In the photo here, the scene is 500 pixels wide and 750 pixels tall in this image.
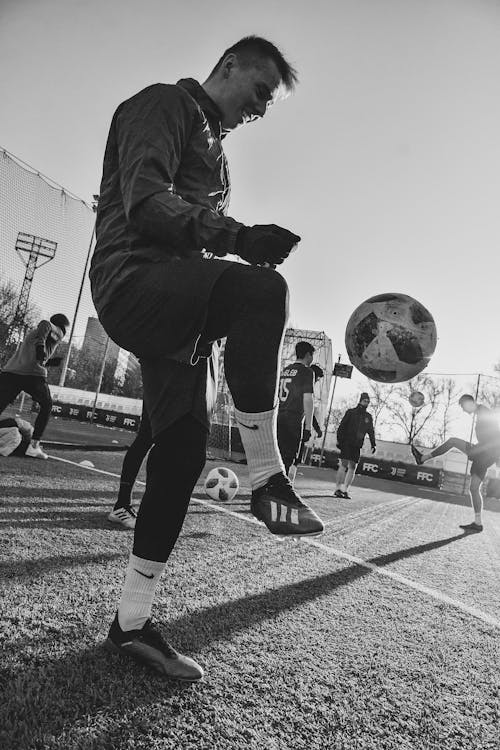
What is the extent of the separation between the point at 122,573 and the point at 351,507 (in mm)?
5403

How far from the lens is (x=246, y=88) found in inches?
64.2

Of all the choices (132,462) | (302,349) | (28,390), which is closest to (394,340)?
(302,349)

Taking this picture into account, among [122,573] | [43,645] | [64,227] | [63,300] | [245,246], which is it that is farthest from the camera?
[63,300]

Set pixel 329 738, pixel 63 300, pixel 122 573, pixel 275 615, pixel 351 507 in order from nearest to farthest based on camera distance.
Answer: pixel 329 738
pixel 275 615
pixel 122 573
pixel 351 507
pixel 63 300

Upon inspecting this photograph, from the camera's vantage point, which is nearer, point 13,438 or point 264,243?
point 264,243

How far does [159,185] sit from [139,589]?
1.22 m

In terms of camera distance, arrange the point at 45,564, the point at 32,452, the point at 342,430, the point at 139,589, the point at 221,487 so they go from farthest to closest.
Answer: the point at 342,430, the point at 32,452, the point at 221,487, the point at 45,564, the point at 139,589

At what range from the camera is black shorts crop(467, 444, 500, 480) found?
7.05m

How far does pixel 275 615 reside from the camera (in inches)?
77.6

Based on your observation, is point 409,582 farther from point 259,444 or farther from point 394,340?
point 394,340

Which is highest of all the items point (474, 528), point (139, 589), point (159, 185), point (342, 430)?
point (159, 185)

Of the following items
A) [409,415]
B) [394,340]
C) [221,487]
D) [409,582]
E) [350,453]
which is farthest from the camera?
[409,415]

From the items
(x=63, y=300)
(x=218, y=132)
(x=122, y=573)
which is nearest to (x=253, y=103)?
(x=218, y=132)

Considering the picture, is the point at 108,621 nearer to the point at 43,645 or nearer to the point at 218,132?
the point at 43,645
